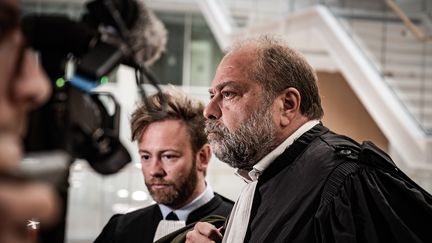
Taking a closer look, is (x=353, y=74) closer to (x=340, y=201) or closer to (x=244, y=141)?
(x=244, y=141)

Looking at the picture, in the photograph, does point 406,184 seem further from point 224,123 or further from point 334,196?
point 224,123

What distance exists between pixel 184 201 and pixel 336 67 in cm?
602

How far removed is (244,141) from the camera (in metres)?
2.07

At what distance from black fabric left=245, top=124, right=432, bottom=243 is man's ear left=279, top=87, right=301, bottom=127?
173mm

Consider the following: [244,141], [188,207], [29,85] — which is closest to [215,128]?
[244,141]

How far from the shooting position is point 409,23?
277 inches

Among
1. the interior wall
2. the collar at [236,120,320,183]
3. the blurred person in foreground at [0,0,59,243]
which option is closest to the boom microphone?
the blurred person in foreground at [0,0,59,243]

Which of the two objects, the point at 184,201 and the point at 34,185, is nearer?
the point at 34,185

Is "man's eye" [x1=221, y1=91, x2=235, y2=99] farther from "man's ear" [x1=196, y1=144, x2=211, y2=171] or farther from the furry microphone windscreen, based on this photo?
the furry microphone windscreen

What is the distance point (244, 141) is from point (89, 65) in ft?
4.75

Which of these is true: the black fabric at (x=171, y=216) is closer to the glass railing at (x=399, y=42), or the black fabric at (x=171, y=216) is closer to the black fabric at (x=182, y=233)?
the black fabric at (x=182, y=233)

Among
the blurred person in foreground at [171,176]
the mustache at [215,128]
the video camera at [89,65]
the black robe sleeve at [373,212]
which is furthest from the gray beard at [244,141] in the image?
the video camera at [89,65]

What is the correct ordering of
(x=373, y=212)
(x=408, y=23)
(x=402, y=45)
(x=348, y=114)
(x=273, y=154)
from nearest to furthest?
1. (x=373, y=212)
2. (x=273, y=154)
3. (x=408, y=23)
4. (x=402, y=45)
5. (x=348, y=114)

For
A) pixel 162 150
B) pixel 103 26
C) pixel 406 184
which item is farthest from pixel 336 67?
pixel 103 26
